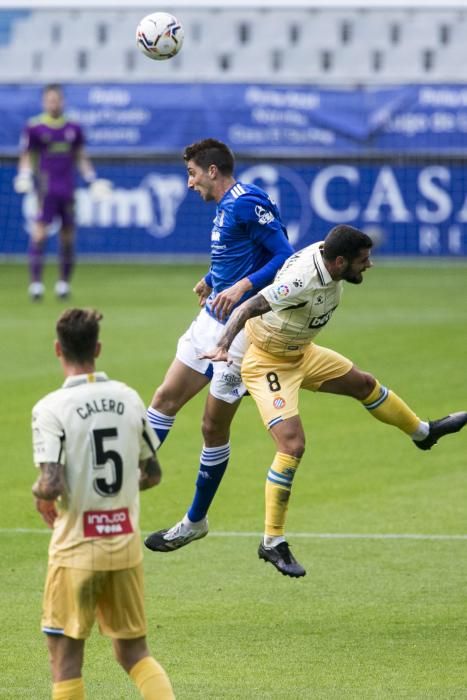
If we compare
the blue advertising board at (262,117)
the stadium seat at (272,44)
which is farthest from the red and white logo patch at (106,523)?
the stadium seat at (272,44)

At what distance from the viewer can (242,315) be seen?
8.69 metres

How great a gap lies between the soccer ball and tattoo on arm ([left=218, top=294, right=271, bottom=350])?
313 cm

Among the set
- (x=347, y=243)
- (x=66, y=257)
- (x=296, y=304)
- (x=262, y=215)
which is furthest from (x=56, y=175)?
(x=347, y=243)

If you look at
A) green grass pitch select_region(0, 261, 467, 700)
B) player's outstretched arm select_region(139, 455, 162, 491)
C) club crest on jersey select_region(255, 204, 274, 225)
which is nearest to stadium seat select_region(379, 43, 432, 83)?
green grass pitch select_region(0, 261, 467, 700)

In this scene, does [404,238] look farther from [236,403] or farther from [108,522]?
[108,522]

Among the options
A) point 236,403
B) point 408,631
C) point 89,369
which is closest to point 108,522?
point 89,369

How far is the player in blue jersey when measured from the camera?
9.12m

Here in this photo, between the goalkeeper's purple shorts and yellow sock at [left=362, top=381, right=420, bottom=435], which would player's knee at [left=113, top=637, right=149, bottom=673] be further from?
the goalkeeper's purple shorts

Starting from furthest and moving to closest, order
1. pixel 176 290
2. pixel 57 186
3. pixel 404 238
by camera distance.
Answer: pixel 404 238 → pixel 176 290 → pixel 57 186

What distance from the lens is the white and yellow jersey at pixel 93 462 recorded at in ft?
18.6

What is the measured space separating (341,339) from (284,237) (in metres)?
9.90

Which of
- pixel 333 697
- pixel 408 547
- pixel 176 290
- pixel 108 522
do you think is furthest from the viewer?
pixel 176 290

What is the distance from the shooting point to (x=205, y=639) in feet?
25.8

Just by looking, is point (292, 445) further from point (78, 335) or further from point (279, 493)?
point (78, 335)
